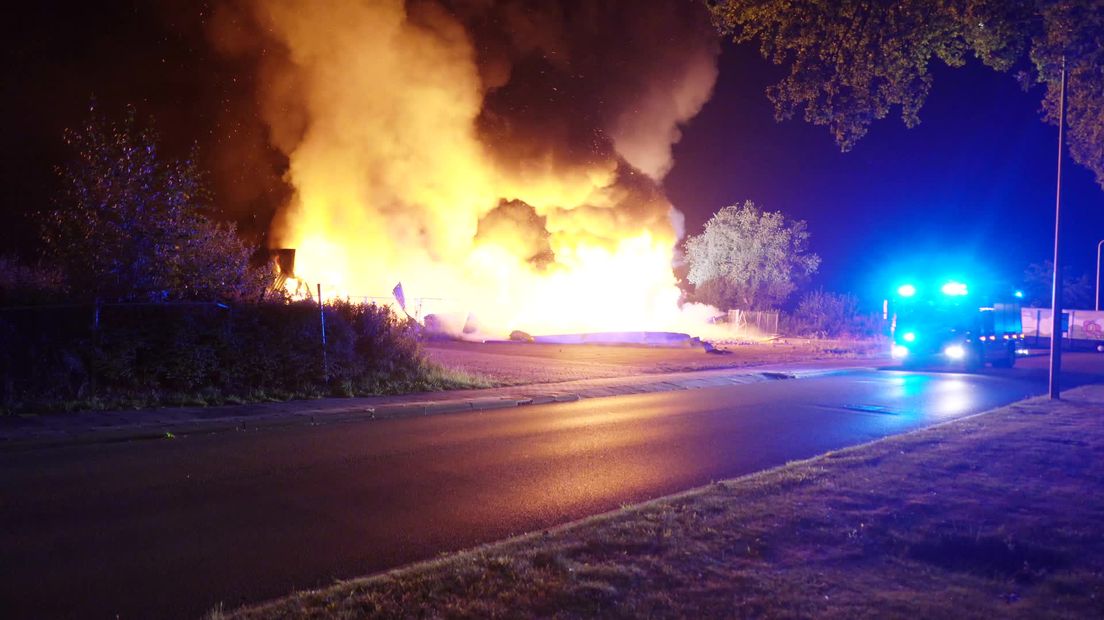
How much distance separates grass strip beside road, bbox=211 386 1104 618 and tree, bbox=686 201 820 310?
38525mm

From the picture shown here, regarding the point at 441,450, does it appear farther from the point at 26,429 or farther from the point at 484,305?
the point at 484,305

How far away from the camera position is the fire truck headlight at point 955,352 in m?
23.9

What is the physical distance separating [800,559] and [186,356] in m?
10.6

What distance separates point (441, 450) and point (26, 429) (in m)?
5.14

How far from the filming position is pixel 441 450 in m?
9.48

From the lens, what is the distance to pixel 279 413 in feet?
37.6

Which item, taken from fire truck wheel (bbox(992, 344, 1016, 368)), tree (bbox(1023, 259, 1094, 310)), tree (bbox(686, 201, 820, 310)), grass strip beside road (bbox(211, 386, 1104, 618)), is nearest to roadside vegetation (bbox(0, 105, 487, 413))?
grass strip beside road (bbox(211, 386, 1104, 618))

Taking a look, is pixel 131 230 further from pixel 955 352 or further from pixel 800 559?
pixel 955 352

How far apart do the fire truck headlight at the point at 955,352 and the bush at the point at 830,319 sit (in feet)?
49.6

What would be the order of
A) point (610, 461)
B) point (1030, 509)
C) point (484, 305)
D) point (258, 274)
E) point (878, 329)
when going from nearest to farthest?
point (1030, 509) < point (610, 461) < point (258, 274) < point (484, 305) < point (878, 329)

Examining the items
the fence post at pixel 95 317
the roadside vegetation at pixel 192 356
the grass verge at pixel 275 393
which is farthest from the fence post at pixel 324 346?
the fence post at pixel 95 317

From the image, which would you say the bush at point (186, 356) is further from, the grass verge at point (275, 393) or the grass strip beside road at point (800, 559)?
the grass strip beside road at point (800, 559)

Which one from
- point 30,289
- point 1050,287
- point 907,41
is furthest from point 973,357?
point 1050,287

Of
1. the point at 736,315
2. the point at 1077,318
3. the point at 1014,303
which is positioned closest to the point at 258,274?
the point at 1014,303
